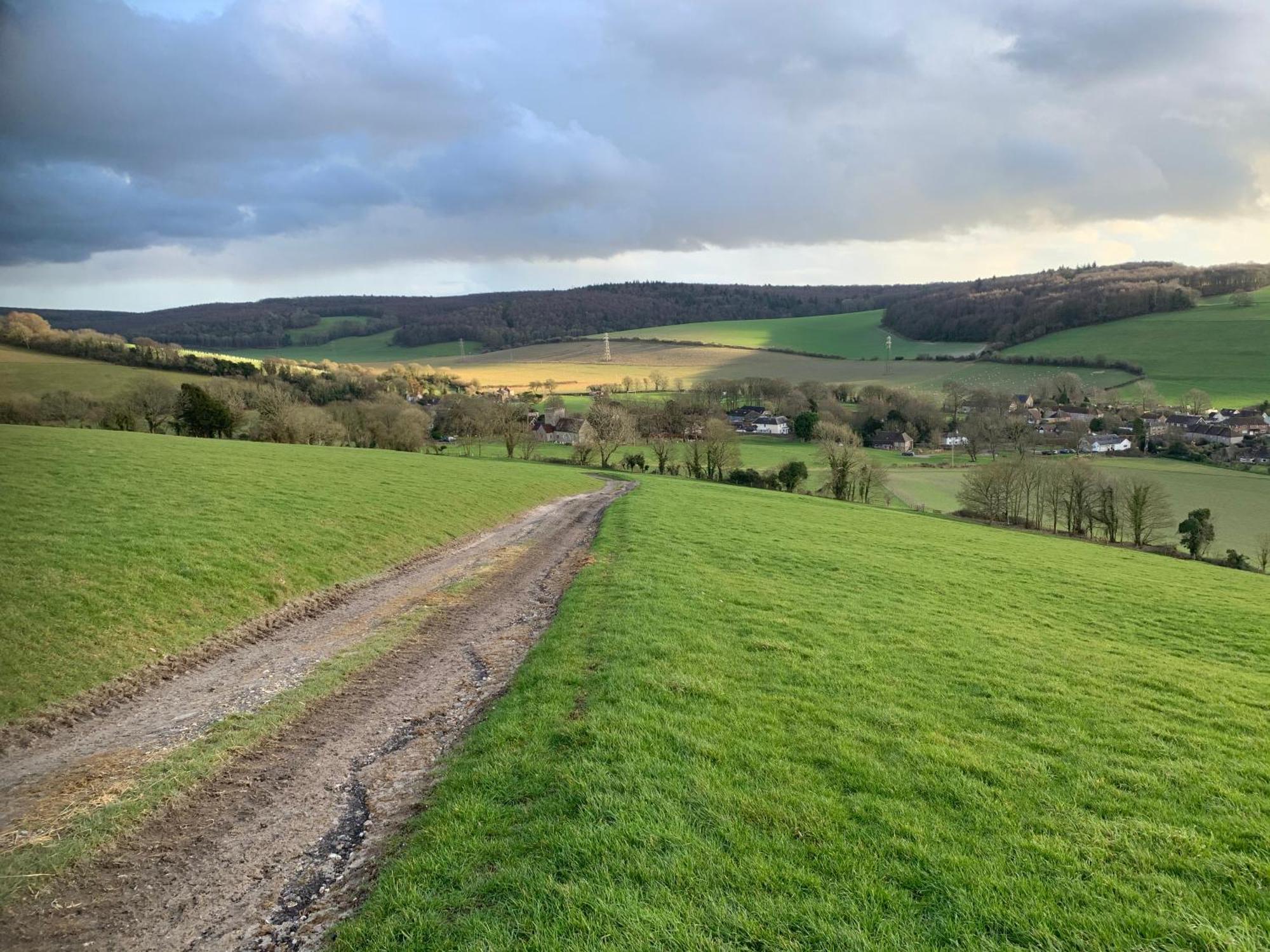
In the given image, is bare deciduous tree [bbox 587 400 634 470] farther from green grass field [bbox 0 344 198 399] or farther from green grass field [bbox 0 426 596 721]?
green grass field [bbox 0 344 198 399]

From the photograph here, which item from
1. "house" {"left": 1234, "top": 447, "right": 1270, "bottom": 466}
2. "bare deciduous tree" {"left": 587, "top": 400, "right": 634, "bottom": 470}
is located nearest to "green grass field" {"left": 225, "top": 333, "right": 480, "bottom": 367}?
"bare deciduous tree" {"left": 587, "top": 400, "right": 634, "bottom": 470}

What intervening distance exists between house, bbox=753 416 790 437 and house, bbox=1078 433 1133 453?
4281 cm

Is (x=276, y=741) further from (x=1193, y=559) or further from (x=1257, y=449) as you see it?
(x=1257, y=449)

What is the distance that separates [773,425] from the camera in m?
115

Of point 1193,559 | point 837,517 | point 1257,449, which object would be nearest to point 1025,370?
point 1257,449

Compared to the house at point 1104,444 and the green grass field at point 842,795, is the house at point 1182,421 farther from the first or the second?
the green grass field at point 842,795

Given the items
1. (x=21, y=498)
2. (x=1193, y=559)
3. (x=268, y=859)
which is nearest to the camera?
(x=268, y=859)

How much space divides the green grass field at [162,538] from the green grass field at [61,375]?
18.7 metres

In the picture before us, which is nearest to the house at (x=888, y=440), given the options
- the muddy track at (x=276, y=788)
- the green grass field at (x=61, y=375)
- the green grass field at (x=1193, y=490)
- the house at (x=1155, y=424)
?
the green grass field at (x=1193, y=490)

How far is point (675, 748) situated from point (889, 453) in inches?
3807

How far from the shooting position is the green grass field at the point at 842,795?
5.44 m

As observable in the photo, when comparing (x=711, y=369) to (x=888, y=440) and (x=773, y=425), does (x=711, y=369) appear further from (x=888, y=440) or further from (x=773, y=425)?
(x=888, y=440)

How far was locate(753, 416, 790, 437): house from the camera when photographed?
372 ft

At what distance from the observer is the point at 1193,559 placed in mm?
41312
